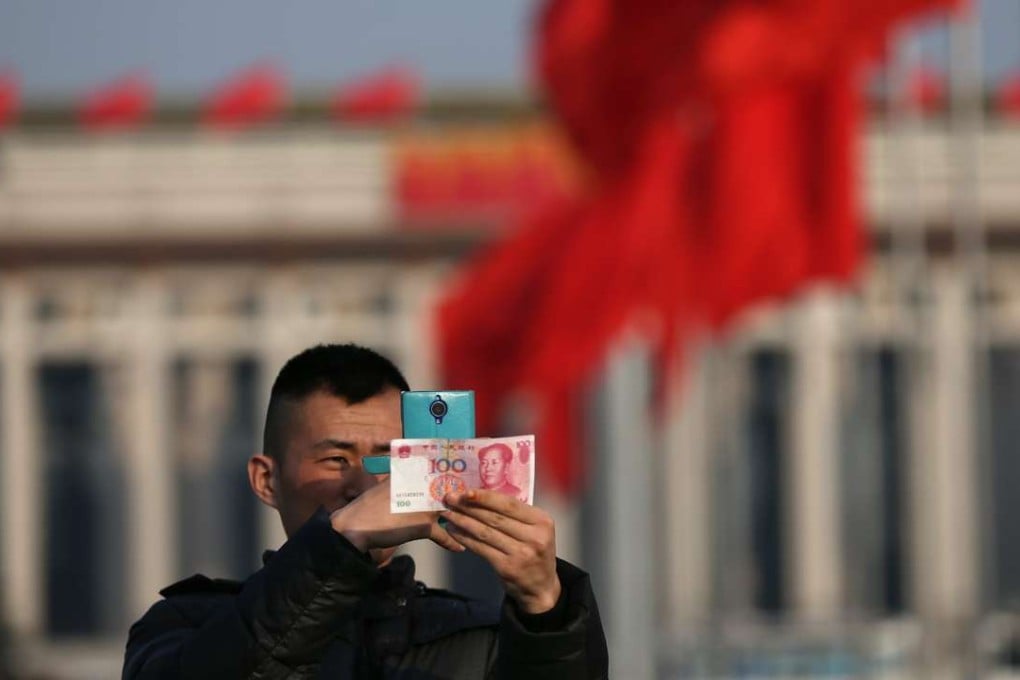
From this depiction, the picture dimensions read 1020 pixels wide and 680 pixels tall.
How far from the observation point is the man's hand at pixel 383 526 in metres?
3.62

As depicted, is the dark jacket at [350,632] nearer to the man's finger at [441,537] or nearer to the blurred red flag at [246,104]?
the man's finger at [441,537]

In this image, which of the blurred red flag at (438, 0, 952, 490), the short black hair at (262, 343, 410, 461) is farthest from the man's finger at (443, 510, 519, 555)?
the blurred red flag at (438, 0, 952, 490)

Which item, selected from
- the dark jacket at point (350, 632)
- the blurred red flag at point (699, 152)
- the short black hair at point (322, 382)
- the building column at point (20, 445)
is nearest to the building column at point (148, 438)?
the building column at point (20, 445)

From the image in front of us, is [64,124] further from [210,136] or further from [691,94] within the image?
[691,94]

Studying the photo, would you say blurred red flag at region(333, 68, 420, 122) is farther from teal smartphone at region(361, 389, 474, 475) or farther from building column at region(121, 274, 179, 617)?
teal smartphone at region(361, 389, 474, 475)

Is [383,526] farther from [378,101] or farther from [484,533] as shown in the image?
[378,101]

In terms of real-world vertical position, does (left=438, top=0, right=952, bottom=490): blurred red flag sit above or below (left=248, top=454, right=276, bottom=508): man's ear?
above

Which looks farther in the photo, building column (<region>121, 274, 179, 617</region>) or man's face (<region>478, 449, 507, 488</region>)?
building column (<region>121, 274, 179, 617</region>)

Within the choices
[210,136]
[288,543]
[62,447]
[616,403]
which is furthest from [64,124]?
[288,543]

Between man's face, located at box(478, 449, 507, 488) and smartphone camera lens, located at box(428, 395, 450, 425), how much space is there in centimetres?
8

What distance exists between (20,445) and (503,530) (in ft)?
216

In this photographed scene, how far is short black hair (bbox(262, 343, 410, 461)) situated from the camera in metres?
4.08

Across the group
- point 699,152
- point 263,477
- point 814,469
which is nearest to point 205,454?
point 814,469

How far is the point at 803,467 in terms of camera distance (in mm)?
68000
